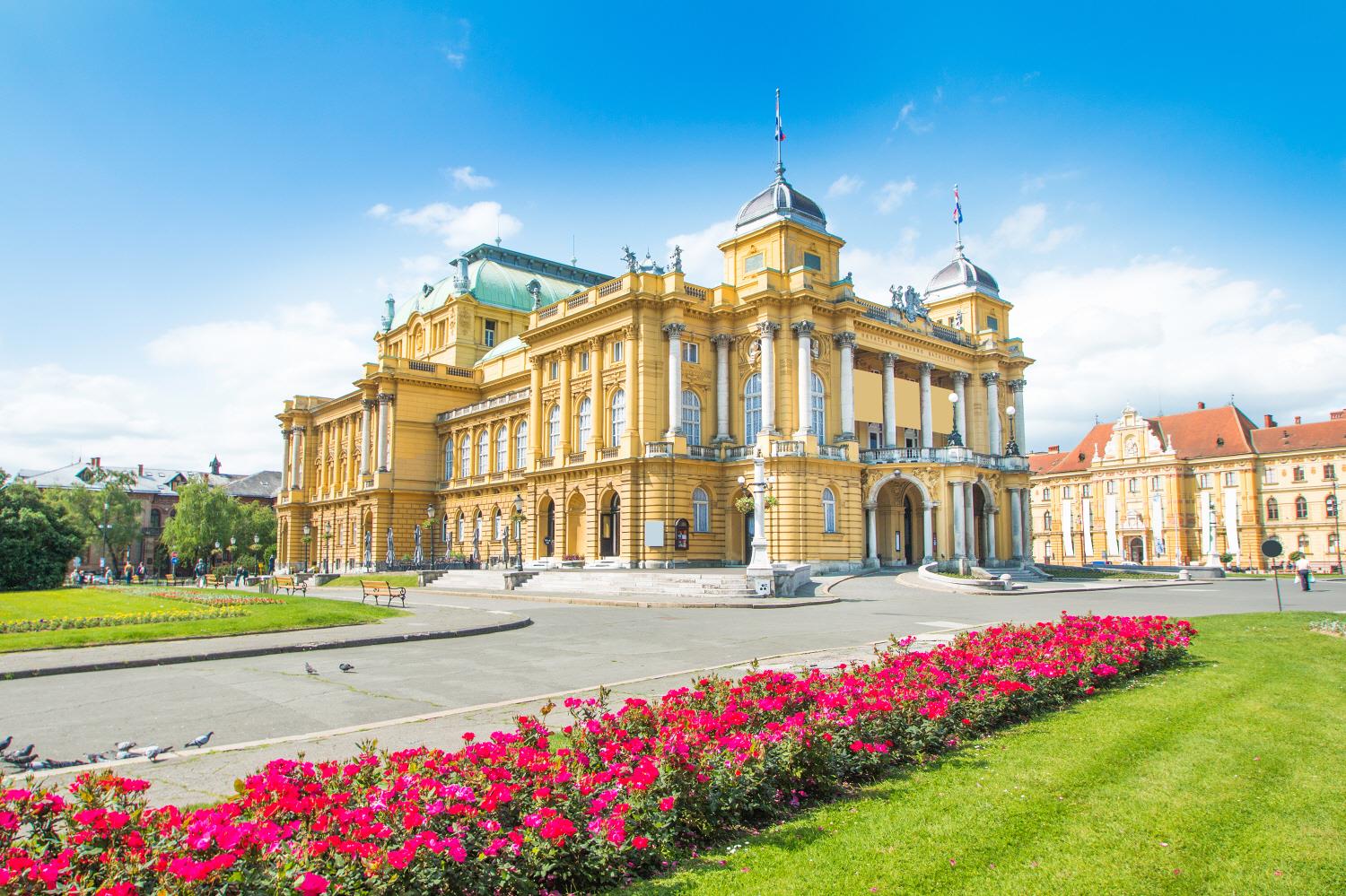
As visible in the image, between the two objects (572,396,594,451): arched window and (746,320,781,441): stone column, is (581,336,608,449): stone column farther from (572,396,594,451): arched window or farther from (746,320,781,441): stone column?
(746,320,781,441): stone column

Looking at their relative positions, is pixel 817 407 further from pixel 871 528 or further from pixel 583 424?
pixel 583 424

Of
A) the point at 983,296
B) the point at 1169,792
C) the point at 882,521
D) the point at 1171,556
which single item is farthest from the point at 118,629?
the point at 1171,556

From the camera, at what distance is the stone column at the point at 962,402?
57469mm

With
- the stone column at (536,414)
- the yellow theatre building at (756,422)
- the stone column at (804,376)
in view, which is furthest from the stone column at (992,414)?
the stone column at (536,414)

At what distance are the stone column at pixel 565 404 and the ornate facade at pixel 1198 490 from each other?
62.1 metres

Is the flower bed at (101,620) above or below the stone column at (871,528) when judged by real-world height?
below

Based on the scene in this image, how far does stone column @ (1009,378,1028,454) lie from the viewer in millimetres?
60094

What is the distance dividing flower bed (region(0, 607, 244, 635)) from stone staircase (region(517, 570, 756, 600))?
15674 millimetres

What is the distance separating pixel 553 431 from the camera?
2154 inches

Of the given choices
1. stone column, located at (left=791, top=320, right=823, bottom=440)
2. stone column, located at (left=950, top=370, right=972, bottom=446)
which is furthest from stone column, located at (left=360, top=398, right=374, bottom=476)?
stone column, located at (left=950, top=370, right=972, bottom=446)

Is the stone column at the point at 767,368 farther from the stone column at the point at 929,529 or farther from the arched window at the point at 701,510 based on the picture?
the stone column at the point at 929,529

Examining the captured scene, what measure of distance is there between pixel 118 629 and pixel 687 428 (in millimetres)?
33633

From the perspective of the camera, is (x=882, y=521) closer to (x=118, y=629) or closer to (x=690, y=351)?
(x=690, y=351)

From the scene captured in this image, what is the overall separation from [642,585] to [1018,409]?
119 ft
